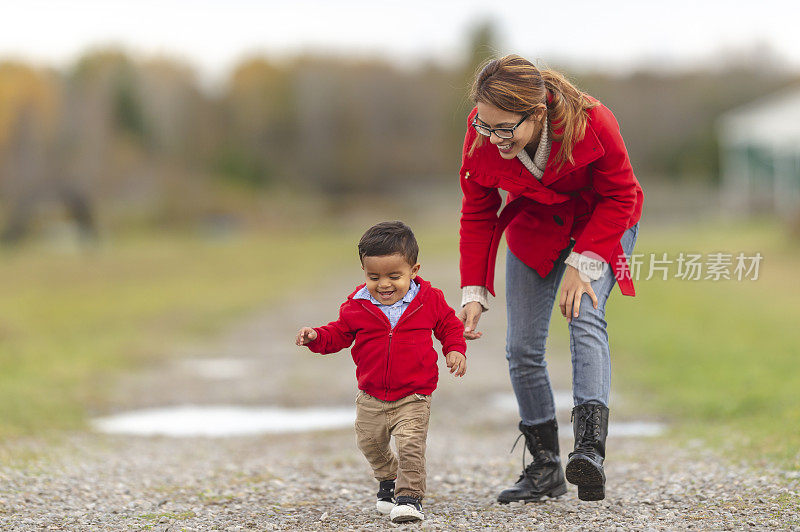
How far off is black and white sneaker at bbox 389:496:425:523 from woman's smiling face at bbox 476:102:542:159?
1441mm

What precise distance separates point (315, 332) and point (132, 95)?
44.2m

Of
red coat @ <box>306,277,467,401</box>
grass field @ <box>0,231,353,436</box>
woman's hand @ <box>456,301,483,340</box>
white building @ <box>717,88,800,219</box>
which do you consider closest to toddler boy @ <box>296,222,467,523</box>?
red coat @ <box>306,277,467,401</box>

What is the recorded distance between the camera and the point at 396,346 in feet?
12.1

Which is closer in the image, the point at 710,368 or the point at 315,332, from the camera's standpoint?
the point at 315,332

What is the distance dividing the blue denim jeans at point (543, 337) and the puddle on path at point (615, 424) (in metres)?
2.36

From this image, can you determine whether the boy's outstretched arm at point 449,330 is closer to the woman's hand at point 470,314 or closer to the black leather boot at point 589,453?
the woman's hand at point 470,314

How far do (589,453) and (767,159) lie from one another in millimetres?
38617

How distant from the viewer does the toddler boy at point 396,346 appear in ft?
12.0

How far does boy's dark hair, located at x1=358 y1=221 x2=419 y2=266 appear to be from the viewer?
11.9 ft

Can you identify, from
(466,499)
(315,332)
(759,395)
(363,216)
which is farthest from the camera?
(363,216)

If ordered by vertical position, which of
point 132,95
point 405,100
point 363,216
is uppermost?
point 405,100

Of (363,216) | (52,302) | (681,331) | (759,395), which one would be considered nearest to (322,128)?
(363,216)

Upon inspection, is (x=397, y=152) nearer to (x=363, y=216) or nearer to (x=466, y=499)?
(x=363, y=216)

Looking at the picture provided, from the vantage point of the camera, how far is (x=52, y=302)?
16.8 m
